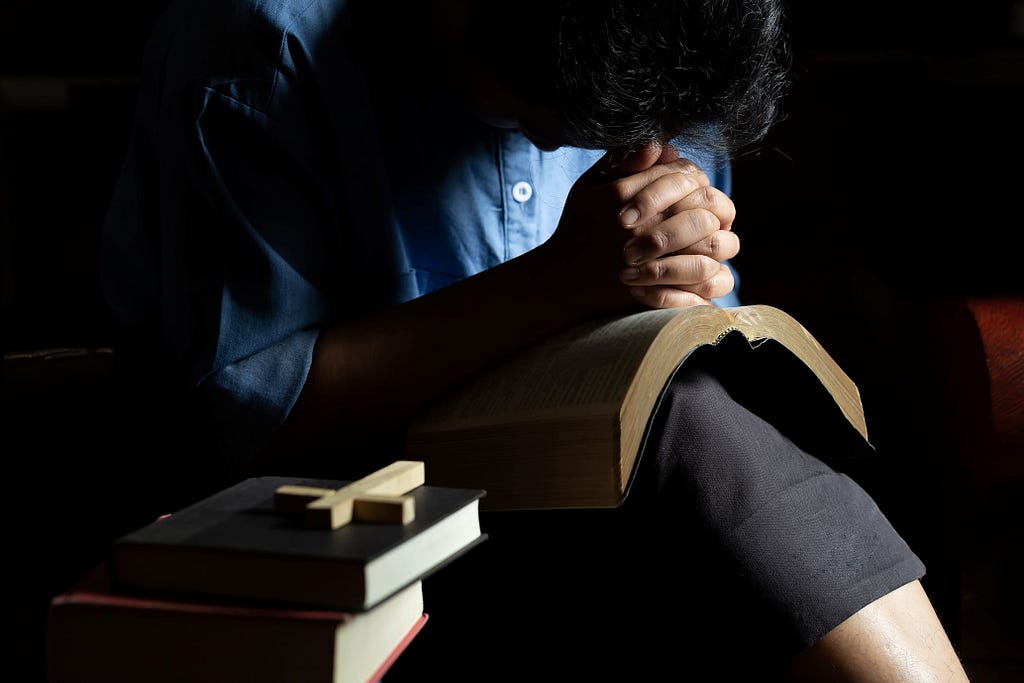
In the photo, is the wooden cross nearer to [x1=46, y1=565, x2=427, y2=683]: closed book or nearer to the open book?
[x1=46, y1=565, x2=427, y2=683]: closed book

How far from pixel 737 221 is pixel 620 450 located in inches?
34.4

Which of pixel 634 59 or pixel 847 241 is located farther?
pixel 847 241

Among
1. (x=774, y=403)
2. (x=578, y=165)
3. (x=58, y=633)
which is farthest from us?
(x=578, y=165)

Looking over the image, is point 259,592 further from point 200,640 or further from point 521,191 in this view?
point 521,191

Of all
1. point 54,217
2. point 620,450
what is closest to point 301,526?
point 620,450

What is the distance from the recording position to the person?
64cm

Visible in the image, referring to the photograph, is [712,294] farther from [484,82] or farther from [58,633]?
[58,633]

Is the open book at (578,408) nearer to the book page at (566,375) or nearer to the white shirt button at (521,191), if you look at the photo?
the book page at (566,375)

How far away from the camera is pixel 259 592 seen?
1.39 ft

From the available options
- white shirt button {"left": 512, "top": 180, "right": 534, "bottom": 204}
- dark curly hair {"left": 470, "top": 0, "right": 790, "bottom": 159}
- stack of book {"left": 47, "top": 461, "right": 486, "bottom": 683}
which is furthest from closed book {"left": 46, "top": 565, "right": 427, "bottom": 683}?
white shirt button {"left": 512, "top": 180, "right": 534, "bottom": 204}

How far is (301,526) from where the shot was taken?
449 mm

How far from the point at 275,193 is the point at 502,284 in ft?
0.65

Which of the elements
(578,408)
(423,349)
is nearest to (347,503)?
(578,408)

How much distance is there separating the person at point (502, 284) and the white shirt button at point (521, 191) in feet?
0.28
